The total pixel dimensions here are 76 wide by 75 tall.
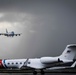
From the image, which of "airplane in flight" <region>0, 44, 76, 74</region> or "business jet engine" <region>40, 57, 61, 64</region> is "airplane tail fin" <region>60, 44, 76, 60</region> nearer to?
"airplane in flight" <region>0, 44, 76, 74</region>

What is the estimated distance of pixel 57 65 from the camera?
54.8 meters

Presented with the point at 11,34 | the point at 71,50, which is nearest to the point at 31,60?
the point at 71,50

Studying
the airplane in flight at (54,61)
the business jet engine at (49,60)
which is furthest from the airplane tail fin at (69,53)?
the business jet engine at (49,60)

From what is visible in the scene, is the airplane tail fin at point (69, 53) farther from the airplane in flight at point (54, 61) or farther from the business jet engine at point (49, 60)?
the business jet engine at point (49, 60)

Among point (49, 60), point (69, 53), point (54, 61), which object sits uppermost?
point (69, 53)

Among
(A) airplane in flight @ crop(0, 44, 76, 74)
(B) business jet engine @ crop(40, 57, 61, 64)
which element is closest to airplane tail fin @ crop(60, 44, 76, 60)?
(A) airplane in flight @ crop(0, 44, 76, 74)

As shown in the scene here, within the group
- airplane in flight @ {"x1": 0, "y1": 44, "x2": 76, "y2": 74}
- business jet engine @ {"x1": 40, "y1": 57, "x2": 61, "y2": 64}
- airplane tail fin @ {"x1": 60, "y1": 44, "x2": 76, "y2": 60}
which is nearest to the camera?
business jet engine @ {"x1": 40, "y1": 57, "x2": 61, "y2": 64}

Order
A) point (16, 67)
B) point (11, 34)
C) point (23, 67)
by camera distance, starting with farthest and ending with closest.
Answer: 1. point (11, 34)
2. point (16, 67)
3. point (23, 67)

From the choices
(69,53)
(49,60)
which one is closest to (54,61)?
(49,60)

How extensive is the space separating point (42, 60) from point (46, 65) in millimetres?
1408

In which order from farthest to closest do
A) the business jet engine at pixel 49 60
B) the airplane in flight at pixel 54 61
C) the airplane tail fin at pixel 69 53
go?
the airplane tail fin at pixel 69 53
the airplane in flight at pixel 54 61
the business jet engine at pixel 49 60

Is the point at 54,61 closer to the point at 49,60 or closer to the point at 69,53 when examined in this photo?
the point at 49,60

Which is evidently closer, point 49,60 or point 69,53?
point 49,60

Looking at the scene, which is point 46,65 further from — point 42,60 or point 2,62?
point 2,62
